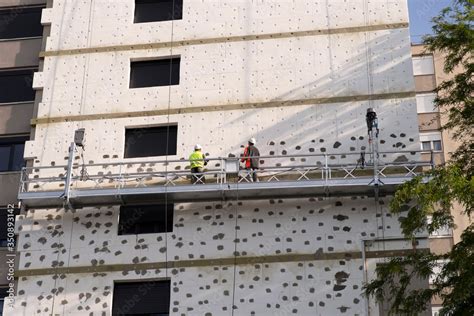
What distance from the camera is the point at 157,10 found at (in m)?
30.0

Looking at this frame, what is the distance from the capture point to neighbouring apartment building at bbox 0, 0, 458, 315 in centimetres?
2486

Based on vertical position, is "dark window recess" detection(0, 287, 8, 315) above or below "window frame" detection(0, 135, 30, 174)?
below

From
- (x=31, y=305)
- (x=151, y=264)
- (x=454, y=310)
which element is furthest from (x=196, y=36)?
(x=454, y=310)

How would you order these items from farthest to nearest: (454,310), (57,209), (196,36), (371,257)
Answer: (196,36) < (57,209) < (371,257) < (454,310)

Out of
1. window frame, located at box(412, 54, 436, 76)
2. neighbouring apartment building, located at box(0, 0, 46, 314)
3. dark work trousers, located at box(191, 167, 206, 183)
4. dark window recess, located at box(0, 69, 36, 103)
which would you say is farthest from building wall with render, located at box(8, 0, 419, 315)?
window frame, located at box(412, 54, 436, 76)

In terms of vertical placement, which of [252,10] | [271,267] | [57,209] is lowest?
[271,267]

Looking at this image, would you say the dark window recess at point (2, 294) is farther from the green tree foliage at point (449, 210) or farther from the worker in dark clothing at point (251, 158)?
the green tree foliage at point (449, 210)

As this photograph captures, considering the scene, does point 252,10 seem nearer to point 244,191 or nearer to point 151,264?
point 244,191

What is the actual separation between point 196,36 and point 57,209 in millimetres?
7566

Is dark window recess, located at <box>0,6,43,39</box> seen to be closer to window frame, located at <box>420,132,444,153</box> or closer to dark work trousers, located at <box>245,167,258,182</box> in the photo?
dark work trousers, located at <box>245,167,258,182</box>

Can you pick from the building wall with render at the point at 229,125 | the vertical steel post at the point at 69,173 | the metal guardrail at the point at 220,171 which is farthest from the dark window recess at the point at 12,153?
the vertical steel post at the point at 69,173

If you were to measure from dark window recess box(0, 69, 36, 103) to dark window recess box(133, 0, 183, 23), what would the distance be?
432cm

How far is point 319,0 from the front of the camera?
1148 inches

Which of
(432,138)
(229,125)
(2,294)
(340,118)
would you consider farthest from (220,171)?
(432,138)
